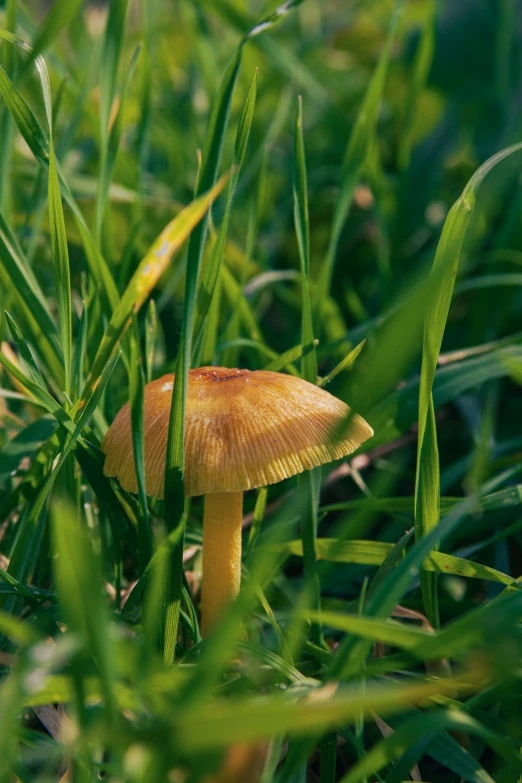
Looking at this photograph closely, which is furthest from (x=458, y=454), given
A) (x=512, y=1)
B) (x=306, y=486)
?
(x=512, y=1)

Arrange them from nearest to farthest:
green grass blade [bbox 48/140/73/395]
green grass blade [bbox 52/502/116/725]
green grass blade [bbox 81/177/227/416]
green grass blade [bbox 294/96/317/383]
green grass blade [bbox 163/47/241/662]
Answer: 1. green grass blade [bbox 52/502/116/725]
2. green grass blade [bbox 81/177/227/416]
3. green grass blade [bbox 163/47/241/662]
4. green grass blade [bbox 48/140/73/395]
5. green grass blade [bbox 294/96/317/383]

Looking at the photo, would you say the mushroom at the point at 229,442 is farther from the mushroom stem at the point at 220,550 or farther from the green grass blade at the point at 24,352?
the green grass blade at the point at 24,352

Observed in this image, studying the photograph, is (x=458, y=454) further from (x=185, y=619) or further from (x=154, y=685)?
(x=154, y=685)

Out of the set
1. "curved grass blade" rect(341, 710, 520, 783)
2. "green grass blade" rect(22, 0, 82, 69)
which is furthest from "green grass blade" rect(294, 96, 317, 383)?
"curved grass blade" rect(341, 710, 520, 783)

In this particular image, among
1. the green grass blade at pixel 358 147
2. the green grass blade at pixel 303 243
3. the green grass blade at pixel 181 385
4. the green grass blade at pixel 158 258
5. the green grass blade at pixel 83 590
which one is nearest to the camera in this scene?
the green grass blade at pixel 83 590

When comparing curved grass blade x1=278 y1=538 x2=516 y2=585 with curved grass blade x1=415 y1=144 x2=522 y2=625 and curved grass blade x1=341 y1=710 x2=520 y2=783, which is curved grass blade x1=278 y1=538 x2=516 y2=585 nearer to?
curved grass blade x1=415 y1=144 x2=522 y2=625

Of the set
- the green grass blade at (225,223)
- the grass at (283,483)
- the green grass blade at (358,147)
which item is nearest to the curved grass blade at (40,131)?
the grass at (283,483)

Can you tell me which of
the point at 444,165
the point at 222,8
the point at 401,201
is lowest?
the point at 401,201
